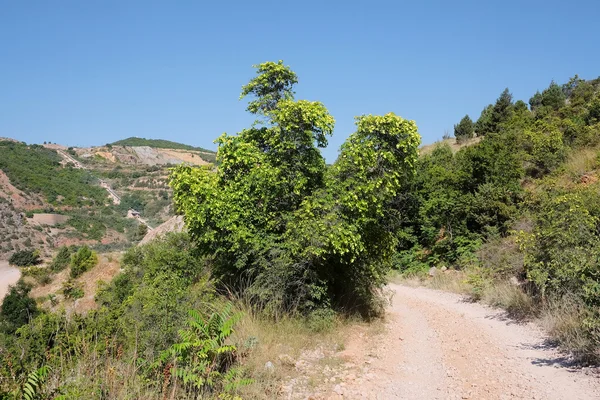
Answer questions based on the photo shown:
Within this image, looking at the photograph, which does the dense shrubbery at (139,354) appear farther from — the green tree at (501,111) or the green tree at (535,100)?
the green tree at (535,100)

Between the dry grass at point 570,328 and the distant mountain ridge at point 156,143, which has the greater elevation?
the distant mountain ridge at point 156,143

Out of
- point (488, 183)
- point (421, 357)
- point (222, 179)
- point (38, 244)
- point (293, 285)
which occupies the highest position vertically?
point (488, 183)

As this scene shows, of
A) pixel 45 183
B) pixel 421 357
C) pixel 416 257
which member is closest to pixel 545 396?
pixel 421 357

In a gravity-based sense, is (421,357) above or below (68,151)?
below

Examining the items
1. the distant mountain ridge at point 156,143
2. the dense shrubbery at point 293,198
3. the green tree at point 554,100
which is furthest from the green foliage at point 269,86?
the distant mountain ridge at point 156,143

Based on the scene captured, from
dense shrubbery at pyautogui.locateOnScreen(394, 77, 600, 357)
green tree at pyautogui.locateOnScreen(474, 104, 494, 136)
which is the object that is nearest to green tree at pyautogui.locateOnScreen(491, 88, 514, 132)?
green tree at pyautogui.locateOnScreen(474, 104, 494, 136)

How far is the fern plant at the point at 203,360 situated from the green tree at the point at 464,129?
3817 centimetres

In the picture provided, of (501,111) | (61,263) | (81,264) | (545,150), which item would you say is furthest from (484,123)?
(61,263)

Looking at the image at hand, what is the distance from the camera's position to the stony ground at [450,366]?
18.9 ft

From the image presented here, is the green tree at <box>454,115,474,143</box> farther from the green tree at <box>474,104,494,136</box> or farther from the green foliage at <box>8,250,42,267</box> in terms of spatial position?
the green foliage at <box>8,250,42,267</box>

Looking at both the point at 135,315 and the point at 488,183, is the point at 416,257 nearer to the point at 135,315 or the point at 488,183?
the point at 488,183

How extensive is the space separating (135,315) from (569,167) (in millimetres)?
17977

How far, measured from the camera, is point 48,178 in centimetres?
7581

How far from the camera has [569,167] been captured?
17828 mm
